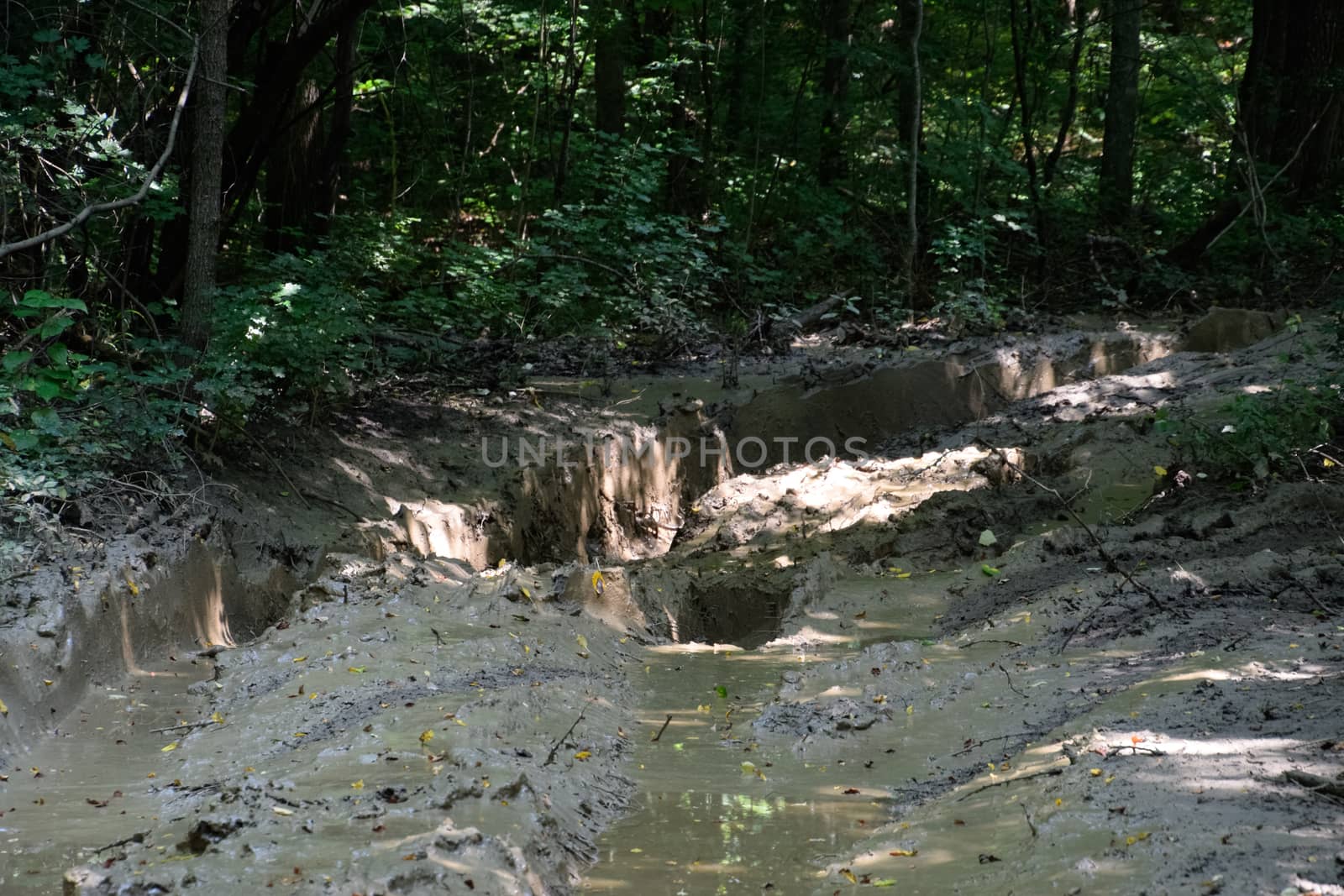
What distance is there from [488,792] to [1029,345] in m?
9.73

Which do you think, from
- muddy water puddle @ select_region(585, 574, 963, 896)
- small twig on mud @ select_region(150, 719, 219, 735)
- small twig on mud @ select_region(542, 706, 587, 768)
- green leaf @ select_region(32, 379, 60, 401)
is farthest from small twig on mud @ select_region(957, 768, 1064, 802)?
green leaf @ select_region(32, 379, 60, 401)

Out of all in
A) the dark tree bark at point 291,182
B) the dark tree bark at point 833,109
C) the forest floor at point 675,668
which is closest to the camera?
the forest floor at point 675,668

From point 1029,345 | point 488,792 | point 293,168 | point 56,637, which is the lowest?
point 488,792

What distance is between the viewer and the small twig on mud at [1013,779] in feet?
11.8

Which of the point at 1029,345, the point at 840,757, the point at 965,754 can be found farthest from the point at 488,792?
the point at 1029,345

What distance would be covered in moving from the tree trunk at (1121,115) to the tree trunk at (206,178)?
39.5 feet

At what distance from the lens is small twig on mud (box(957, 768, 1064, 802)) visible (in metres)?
3.60

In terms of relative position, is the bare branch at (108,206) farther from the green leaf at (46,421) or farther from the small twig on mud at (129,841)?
the small twig on mud at (129,841)

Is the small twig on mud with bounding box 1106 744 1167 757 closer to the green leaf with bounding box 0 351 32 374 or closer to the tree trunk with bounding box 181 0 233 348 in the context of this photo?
the green leaf with bounding box 0 351 32 374

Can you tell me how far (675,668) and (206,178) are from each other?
4492 mm

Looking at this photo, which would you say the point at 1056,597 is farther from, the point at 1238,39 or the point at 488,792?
the point at 1238,39

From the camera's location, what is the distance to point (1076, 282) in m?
14.4

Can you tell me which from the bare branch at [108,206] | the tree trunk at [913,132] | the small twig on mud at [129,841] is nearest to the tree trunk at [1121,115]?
the tree trunk at [913,132]

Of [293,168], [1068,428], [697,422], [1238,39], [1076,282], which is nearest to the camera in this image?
[1068,428]
